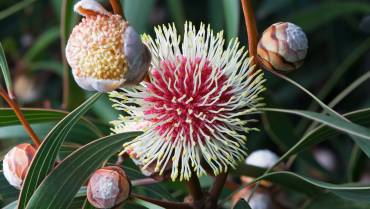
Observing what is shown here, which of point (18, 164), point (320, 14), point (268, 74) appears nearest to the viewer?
point (18, 164)

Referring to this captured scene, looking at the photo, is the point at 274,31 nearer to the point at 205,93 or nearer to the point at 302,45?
the point at 302,45

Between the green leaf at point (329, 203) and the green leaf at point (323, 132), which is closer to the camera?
the green leaf at point (323, 132)

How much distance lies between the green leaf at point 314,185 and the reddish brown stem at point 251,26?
0.72 ft

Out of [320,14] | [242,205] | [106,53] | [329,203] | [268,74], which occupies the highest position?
[106,53]

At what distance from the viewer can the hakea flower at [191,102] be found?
121cm

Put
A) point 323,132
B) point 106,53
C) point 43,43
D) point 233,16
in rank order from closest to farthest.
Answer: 1. point 106,53
2. point 323,132
3. point 233,16
4. point 43,43

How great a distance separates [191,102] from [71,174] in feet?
0.77

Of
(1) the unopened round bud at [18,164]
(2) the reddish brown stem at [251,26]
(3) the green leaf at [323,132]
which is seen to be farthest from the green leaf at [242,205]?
(1) the unopened round bud at [18,164]

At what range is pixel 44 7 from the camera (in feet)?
8.85

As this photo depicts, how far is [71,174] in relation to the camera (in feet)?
3.76

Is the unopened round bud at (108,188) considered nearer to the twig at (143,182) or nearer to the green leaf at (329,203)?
the twig at (143,182)

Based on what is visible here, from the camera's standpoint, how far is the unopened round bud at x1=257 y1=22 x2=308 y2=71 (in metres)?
1.11

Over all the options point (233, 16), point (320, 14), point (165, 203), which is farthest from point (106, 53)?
point (320, 14)

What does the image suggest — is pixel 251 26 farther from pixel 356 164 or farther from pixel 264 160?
pixel 356 164
